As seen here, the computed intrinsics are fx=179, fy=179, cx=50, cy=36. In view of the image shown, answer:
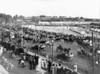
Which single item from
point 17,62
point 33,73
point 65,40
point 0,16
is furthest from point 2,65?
point 0,16

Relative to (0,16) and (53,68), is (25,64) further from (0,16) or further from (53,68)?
(0,16)

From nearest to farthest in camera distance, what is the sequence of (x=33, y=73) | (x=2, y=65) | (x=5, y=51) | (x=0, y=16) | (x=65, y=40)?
(x=33, y=73)
(x=2, y=65)
(x=5, y=51)
(x=65, y=40)
(x=0, y=16)

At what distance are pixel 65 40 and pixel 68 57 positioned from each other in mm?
5725

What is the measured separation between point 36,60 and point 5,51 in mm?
Answer: 2916

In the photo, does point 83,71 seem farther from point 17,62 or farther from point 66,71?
point 17,62

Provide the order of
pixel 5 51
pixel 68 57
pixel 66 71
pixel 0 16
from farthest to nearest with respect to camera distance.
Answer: pixel 0 16, pixel 5 51, pixel 68 57, pixel 66 71

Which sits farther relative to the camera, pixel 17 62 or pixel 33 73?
pixel 17 62

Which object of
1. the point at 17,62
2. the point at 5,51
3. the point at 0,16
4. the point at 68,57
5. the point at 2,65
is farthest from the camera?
the point at 0,16

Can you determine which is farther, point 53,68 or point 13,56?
point 13,56

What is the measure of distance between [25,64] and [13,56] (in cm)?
153

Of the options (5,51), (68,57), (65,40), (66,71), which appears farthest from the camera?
(65,40)

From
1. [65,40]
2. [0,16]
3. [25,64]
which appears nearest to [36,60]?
[25,64]

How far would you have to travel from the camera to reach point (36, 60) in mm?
6648

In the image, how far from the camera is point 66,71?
5.35 meters
